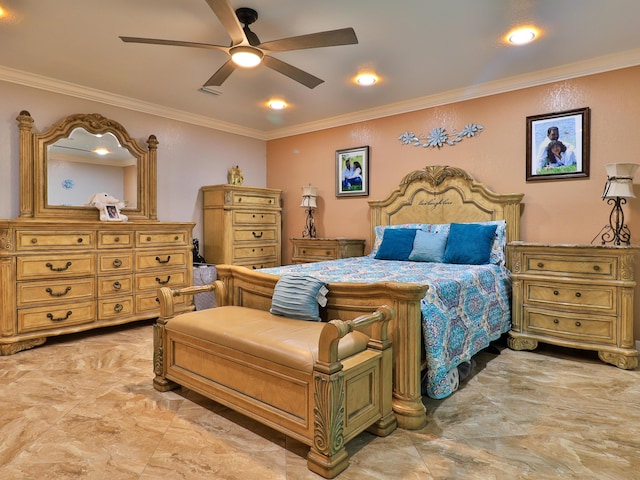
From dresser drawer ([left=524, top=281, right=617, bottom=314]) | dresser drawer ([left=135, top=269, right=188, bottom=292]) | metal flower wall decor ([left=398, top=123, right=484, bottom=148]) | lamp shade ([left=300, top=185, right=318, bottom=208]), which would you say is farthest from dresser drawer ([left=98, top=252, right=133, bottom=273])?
dresser drawer ([left=524, top=281, right=617, bottom=314])

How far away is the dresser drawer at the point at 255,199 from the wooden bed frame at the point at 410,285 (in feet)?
4.90

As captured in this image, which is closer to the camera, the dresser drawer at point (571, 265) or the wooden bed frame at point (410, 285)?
the wooden bed frame at point (410, 285)

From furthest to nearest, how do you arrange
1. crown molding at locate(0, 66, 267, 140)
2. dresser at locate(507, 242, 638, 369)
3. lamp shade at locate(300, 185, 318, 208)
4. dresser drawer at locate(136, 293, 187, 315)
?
lamp shade at locate(300, 185, 318, 208) → dresser drawer at locate(136, 293, 187, 315) → crown molding at locate(0, 66, 267, 140) → dresser at locate(507, 242, 638, 369)

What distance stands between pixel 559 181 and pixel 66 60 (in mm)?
4451

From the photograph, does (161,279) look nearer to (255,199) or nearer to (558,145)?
(255,199)

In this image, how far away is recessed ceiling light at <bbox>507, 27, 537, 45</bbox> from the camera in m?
2.84

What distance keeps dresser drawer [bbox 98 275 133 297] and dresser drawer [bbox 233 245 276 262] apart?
1331mm

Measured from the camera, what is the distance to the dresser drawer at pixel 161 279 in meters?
3.99

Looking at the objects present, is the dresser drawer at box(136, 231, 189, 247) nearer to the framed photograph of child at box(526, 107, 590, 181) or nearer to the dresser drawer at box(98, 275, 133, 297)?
the dresser drawer at box(98, 275, 133, 297)

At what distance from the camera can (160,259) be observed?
414cm

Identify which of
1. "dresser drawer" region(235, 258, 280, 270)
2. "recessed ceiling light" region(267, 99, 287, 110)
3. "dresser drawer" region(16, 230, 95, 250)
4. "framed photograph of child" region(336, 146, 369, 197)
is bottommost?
"dresser drawer" region(235, 258, 280, 270)

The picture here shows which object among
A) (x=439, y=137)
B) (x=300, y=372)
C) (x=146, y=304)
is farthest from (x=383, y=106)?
(x=300, y=372)

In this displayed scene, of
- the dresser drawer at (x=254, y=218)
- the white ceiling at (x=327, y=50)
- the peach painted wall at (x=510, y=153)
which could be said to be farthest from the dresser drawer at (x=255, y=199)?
the white ceiling at (x=327, y=50)

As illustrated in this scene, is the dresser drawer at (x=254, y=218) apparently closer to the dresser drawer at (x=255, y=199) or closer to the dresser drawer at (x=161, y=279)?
the dresser drawer at (x=255, y=199)
